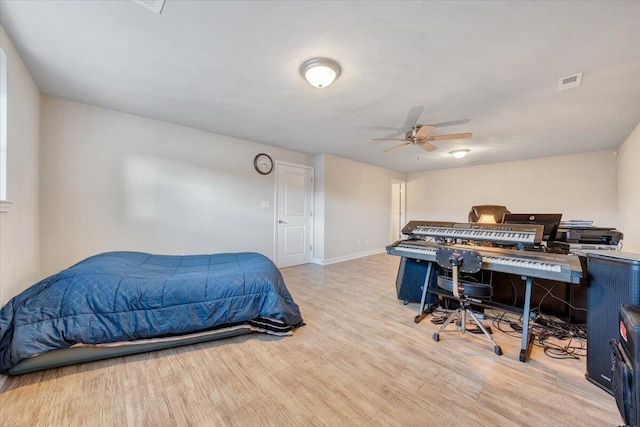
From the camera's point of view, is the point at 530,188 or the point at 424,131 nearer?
the point at 424,131

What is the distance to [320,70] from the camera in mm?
1918

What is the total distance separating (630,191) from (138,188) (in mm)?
7071

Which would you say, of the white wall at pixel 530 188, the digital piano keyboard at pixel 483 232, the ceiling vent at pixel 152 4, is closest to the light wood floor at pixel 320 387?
the digital piano keyboard at pixel 483 232

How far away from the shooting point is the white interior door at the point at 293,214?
4.58 metres

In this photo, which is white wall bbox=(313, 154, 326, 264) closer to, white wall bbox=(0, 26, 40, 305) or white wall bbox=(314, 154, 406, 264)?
white wall bbox=(314, 154, 406, 264)

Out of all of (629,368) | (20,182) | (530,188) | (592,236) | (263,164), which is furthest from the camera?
(530,188)

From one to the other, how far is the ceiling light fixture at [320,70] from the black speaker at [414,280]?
215 cm

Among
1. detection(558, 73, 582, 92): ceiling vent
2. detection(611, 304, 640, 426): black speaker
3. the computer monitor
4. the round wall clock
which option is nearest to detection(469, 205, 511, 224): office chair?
the computer monitor

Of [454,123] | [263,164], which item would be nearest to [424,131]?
[454,123]

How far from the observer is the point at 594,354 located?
1542 mm

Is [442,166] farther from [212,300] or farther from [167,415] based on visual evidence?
[167,415]

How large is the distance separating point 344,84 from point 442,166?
4.93 m

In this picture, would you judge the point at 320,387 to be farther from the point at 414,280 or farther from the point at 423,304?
the point at 414,280

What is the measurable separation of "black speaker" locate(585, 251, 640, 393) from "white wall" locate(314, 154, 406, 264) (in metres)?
3.77
